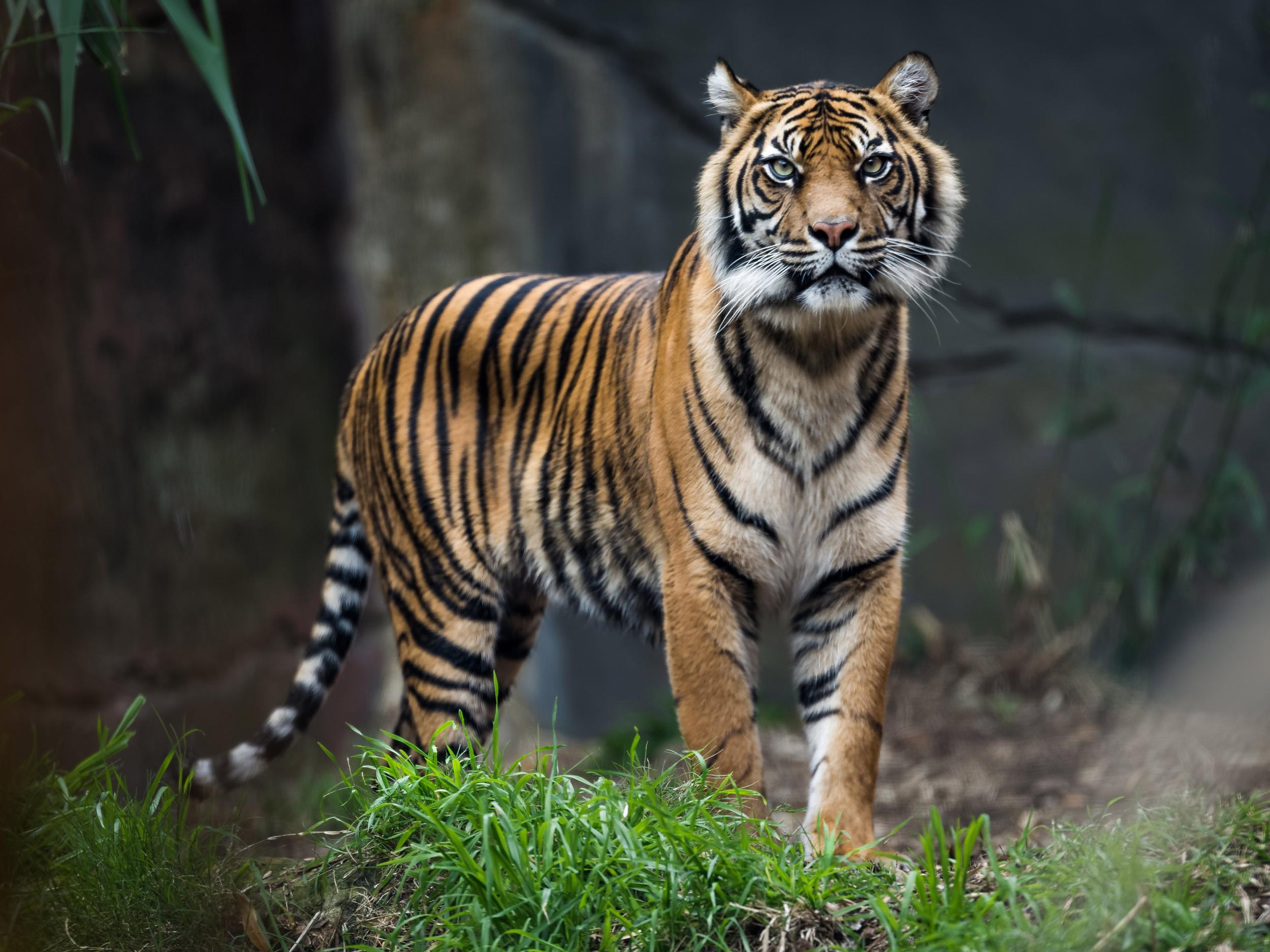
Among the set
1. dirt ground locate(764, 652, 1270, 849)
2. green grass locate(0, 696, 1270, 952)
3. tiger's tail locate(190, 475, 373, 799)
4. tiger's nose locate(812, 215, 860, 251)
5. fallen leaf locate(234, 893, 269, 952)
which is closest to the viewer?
green grass locate(0, 696, 1270, 952)

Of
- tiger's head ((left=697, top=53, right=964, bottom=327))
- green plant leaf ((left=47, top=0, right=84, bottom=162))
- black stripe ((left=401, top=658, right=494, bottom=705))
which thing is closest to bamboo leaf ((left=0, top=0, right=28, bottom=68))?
green plant leaf ((left=47, top=0, right=84, bottom=162))

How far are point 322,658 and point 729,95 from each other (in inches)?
75.9

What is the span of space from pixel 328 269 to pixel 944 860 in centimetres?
458

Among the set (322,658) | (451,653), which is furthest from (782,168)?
(322,658)

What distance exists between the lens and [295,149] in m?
5.65

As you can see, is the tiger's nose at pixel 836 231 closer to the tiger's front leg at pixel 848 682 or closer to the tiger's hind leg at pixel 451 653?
the tiger's front leg at pixel 848 682

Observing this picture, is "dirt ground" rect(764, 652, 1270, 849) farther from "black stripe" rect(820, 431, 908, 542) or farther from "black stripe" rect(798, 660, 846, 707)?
"black stripe" rect(820, 431, 908, 542)

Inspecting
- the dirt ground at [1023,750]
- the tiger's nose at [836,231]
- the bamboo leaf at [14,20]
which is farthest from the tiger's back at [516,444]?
the dirt ground at [1023,750]

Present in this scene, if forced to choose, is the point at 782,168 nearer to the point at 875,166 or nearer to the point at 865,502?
the point at 875,166

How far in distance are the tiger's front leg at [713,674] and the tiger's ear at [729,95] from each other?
1.09m

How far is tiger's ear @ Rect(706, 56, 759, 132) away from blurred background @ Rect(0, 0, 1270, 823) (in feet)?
9.21

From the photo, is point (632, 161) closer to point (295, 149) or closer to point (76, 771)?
point (295, 149)

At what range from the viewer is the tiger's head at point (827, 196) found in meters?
2.60

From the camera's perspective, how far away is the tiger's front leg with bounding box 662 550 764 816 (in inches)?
109
